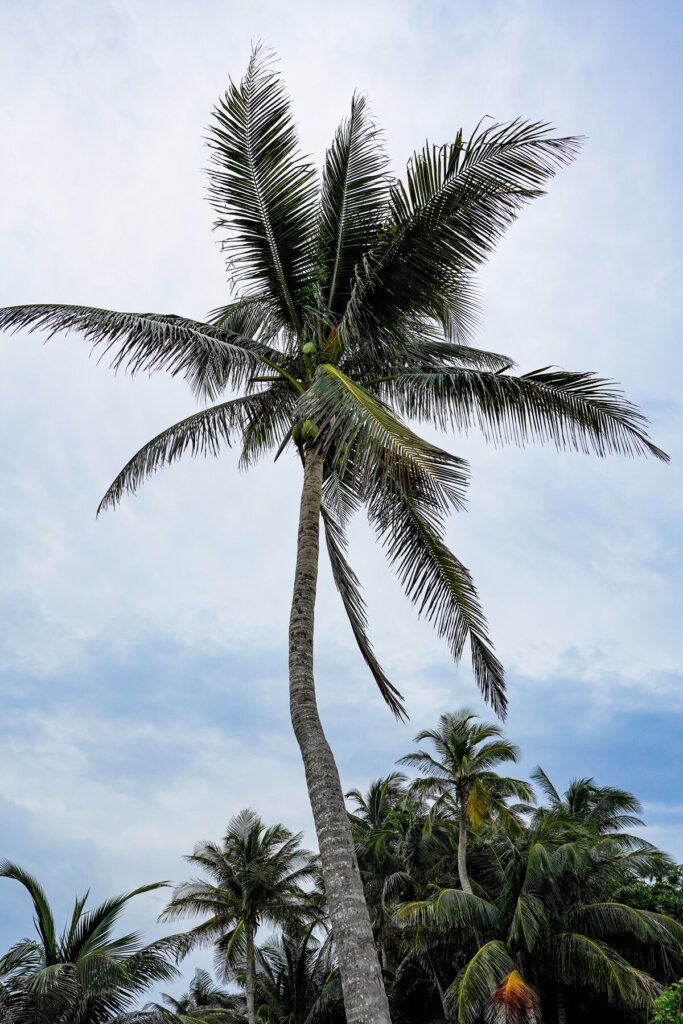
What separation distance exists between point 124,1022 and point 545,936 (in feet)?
44.9

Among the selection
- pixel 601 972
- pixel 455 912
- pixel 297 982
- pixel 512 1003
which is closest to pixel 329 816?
pixel 512 1003

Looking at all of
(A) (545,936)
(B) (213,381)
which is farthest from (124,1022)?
(A) (545,936)

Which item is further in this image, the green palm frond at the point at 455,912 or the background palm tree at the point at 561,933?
the green palm frond at the point at 455,912

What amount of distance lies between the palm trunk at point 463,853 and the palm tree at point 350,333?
19317 mm

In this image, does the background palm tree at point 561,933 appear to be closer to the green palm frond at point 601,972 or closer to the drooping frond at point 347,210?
the green palm frond at point 601,972

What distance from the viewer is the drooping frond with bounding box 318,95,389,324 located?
31.2 feet

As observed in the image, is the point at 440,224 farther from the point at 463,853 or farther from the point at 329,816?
the point at 463,853

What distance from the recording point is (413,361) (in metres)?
10.4

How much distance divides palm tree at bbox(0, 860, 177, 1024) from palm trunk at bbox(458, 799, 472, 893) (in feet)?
46.1

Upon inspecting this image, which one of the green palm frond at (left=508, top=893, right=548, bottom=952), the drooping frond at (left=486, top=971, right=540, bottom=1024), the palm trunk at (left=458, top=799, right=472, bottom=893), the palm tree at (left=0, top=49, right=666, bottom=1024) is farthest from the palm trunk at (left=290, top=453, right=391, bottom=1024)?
the palm trunk at (left=458, top=799, right=472, bottom=893)

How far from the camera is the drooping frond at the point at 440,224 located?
820 centimetres

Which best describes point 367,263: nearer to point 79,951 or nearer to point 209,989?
point 79,951

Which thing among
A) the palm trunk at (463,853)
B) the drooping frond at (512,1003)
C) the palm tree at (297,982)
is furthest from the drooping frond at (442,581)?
the palm tree at (297,982)

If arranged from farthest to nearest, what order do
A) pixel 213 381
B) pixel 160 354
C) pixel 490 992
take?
pixel 490 992
pixel 213 381
pixel 160 354
